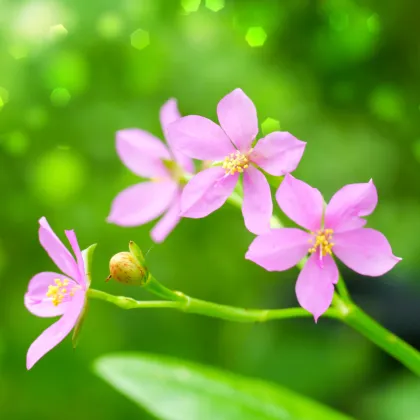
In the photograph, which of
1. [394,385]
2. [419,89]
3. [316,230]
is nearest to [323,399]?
[394,385]

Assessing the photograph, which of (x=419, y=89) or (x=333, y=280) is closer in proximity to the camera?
(x=333, y=280)

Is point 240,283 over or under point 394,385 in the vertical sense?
over

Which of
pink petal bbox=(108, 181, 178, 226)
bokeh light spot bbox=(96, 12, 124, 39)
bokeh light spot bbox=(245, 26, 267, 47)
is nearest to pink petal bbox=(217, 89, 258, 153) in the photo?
pink petal bbox=(108, 181, 178, 226)

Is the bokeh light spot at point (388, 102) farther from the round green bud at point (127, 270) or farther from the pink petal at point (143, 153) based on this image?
the round green bud at point (127, 270)

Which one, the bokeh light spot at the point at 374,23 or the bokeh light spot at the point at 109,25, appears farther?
the bokeh light spot at the point at 109,25

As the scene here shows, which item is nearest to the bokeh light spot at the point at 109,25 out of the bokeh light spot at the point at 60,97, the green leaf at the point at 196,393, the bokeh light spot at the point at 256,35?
the bokeh light spot at the point at 60,97

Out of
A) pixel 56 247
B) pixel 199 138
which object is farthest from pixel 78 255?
pixel 199 138

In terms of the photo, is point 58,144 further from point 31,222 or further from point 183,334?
point 183,334

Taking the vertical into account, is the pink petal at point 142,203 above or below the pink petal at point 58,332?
above
